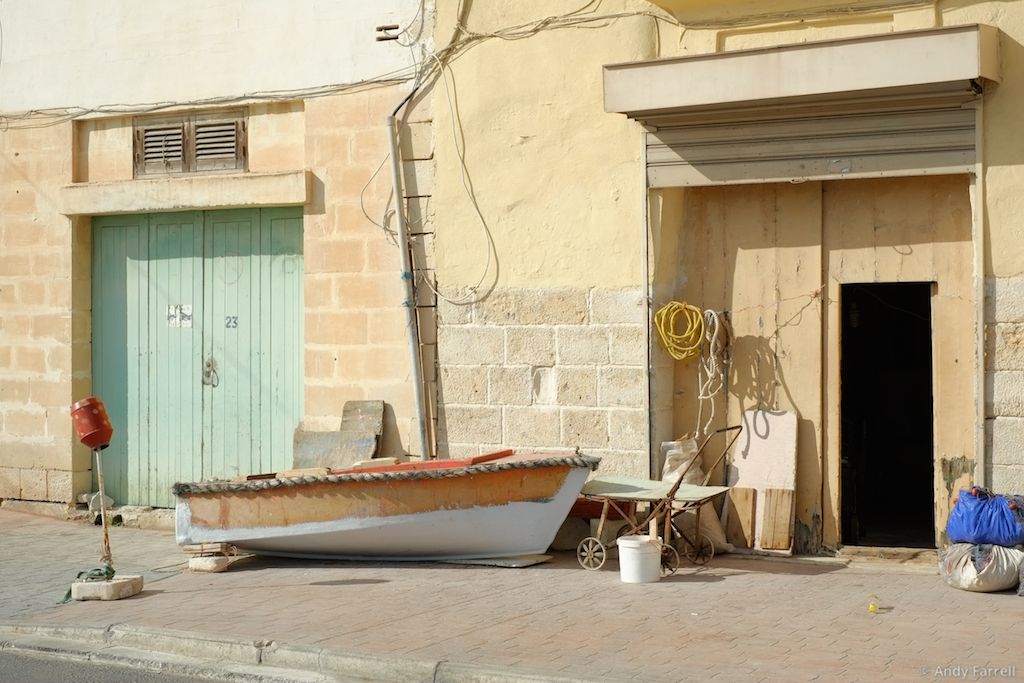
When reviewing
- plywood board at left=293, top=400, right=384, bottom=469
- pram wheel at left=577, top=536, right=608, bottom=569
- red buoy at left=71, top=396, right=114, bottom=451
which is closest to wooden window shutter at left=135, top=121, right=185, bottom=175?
plywood board at left=293, top=400, right=384, bottom=469

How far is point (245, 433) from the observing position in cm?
1298

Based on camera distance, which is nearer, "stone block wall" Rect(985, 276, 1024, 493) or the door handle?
"stone block wall" Rect(985, 276, 1024, 493)

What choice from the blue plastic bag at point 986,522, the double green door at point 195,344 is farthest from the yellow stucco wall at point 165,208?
the blue plastic bag at point 986,522

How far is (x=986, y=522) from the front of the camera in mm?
9141

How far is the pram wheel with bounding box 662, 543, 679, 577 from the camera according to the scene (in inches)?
389

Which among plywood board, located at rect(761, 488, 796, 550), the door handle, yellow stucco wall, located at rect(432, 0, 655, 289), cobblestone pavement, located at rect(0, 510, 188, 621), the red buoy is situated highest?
yellow stucco wall, located at rect(432, 0, 655, 289)

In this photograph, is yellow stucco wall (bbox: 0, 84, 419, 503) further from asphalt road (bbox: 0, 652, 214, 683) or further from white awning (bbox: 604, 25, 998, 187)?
asphalt road (bbox: 0, 652, 214, 683)

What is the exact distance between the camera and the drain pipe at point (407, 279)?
1180cm

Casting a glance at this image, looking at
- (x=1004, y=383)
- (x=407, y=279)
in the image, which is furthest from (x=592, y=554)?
(x=1004, y=383)

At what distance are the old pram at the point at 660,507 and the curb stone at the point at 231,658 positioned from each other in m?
2.97

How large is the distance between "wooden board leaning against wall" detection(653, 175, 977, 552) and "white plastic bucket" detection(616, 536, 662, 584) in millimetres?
1804

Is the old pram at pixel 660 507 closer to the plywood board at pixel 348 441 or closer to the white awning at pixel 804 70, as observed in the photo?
the plywood board at pixel 348 441

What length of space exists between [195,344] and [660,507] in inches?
227

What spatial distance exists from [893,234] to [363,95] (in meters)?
5.08
